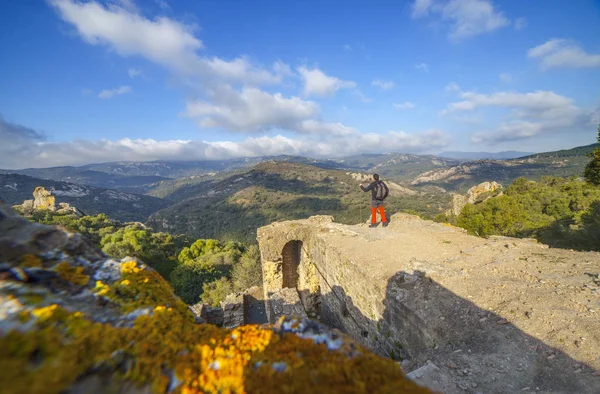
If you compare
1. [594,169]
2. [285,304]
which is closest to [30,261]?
[285,304]

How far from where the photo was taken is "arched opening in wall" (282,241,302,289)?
40.8 ft

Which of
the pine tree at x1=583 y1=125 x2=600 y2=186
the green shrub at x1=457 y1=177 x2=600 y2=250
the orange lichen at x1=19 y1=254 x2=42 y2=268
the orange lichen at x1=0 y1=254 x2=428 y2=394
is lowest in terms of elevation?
the green shrub at x1=457 y1=177 x2=600 y2=250

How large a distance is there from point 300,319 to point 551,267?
715 cm

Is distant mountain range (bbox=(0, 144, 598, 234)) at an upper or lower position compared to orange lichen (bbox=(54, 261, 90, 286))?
lower

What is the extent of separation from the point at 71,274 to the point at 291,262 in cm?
1069

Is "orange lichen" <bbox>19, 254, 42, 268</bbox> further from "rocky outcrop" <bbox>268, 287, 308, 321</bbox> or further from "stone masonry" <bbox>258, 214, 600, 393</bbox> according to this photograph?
"rocky outcrop" <bbox>268, 287, 308, 321</bbox>

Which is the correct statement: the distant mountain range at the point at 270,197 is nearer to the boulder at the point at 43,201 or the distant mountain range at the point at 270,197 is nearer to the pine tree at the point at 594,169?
the boulder at the point at 43,201

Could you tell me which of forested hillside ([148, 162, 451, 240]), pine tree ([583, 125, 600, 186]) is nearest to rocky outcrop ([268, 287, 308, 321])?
pine tree ([583, 125, 600, 186])

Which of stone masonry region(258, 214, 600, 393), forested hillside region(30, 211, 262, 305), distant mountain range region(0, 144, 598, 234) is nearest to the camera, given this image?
stone masonry region(258, 214, 600, 393)

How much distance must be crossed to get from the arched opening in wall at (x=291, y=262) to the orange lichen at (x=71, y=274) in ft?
33.2

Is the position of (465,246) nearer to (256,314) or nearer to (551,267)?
(551,267)

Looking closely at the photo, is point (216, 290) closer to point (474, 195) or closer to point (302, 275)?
point (302, 275)

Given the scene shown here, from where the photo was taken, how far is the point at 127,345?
1.86 m

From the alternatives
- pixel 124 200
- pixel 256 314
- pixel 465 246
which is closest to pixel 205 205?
pixel 124 200
